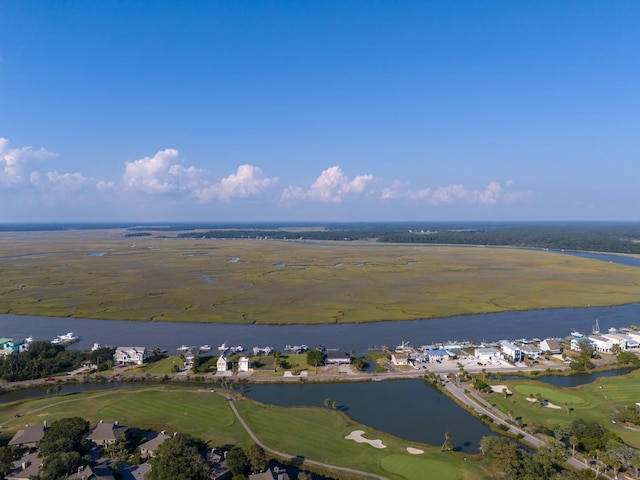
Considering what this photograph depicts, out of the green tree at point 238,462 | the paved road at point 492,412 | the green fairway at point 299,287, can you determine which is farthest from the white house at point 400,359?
the green tree at point 238,462

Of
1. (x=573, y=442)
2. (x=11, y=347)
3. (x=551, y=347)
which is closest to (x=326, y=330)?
(x=551, y=347)

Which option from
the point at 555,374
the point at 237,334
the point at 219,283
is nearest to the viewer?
the point at 555,374

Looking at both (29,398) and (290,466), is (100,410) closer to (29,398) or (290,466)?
(29,398)

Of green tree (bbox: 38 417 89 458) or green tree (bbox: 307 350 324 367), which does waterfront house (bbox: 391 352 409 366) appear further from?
green tree (bbox: 38 417 89 458)

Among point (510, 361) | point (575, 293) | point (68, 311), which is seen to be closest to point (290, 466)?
point (510, 361)

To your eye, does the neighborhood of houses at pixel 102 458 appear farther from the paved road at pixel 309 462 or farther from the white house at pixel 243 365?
the white house at pixel 243 365
